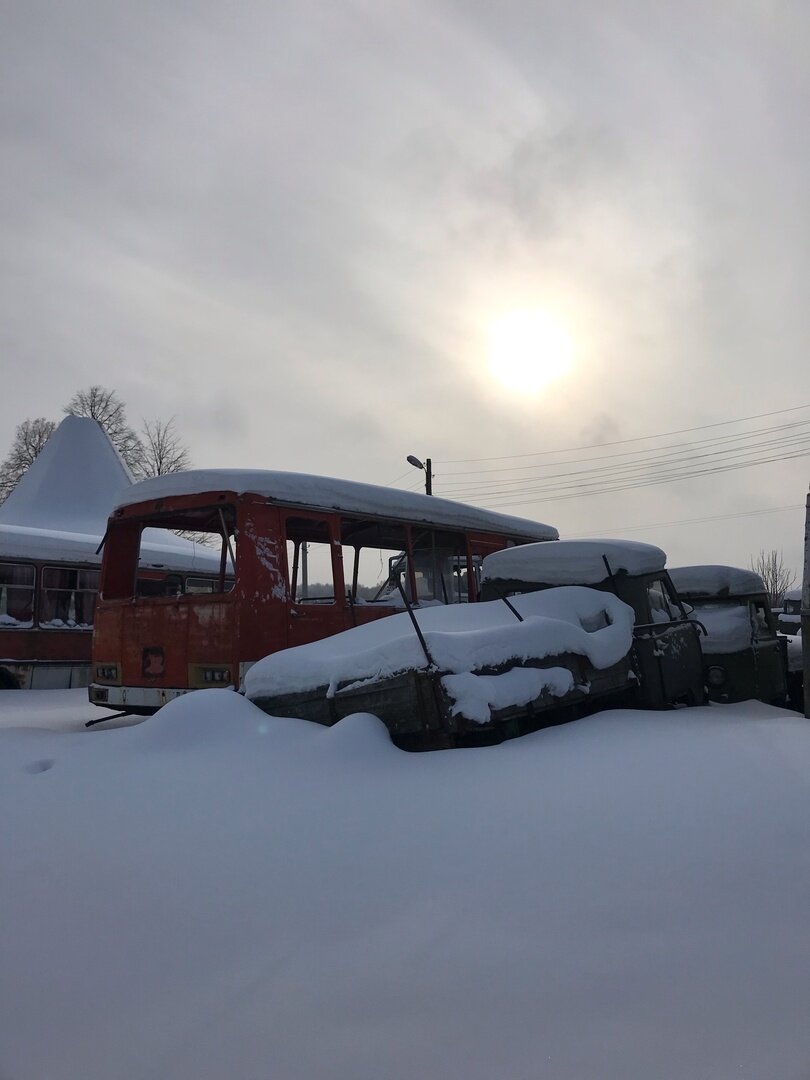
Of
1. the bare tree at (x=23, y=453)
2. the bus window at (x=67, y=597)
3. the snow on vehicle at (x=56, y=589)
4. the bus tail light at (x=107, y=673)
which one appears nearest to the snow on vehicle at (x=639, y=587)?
the bus tail light at (x=107, y=673)

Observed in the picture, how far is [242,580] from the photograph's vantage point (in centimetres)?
731

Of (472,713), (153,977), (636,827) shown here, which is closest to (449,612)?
(472,713)

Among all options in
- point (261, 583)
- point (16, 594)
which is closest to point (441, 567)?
point (261, 583)

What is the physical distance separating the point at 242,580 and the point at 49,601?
804 cm

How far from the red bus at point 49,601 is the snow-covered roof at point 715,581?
29.4 ft

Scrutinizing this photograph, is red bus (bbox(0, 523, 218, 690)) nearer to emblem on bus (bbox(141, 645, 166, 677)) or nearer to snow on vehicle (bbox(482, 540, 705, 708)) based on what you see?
emblem on bus (bbox(141, 645, 166, 677))

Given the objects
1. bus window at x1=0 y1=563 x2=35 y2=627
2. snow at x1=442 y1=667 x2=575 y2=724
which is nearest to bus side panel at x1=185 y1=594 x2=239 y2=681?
snow at x1=442 y1=667 x2=575 y2=724

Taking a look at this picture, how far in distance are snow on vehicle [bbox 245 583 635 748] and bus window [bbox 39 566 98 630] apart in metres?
9.57

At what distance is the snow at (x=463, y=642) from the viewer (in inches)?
194

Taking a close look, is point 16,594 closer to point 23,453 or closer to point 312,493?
point 312,493

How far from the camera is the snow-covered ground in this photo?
2021mm

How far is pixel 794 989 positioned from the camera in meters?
2.16

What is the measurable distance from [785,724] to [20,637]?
12.2 meters

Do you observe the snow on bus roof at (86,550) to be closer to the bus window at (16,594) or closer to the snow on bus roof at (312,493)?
the bus window at (16,594)
